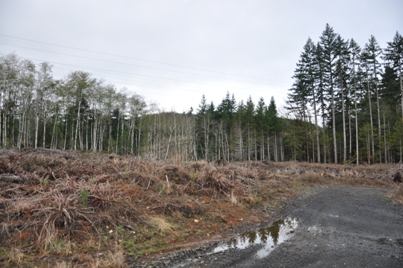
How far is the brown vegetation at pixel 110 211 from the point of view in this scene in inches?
172

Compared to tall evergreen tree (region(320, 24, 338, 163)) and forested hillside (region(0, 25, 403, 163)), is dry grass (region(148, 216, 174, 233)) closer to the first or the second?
forested hillside (region(0, 25, 403, 163))

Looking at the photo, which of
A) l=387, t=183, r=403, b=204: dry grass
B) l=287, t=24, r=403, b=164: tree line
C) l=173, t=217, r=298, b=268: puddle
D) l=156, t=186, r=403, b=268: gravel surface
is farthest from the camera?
l=287, t=24, r=403, b=164: tree line

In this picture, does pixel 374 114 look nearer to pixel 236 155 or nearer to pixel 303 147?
pixel 303 147

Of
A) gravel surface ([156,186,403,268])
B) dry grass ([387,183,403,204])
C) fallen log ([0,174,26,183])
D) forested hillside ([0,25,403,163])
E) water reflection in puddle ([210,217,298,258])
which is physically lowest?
water reflection in puddle ([210,217,298,258])

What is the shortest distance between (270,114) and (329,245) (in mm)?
41220

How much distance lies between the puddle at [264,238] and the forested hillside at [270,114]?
60.7ft

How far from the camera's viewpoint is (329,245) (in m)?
Answer: 5.12

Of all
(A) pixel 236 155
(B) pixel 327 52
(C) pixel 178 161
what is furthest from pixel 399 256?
(A) pixel 236 155

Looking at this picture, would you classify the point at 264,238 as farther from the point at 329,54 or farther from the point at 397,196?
the point at 329,54

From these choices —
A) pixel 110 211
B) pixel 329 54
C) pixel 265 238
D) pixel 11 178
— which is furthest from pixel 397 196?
pixel 329 54

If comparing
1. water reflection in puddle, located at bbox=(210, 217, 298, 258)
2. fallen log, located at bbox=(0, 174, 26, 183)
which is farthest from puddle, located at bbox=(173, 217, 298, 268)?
fallen log, located at bbox=(0, 174, 26, 183)

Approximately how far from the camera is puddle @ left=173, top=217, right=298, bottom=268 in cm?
499

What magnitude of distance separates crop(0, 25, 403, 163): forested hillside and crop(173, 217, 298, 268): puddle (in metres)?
18.5

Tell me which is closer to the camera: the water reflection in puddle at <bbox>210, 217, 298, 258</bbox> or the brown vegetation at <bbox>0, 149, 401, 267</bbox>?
the brown vegetation at <bbox>0, 149, 401, 267</bbox>
